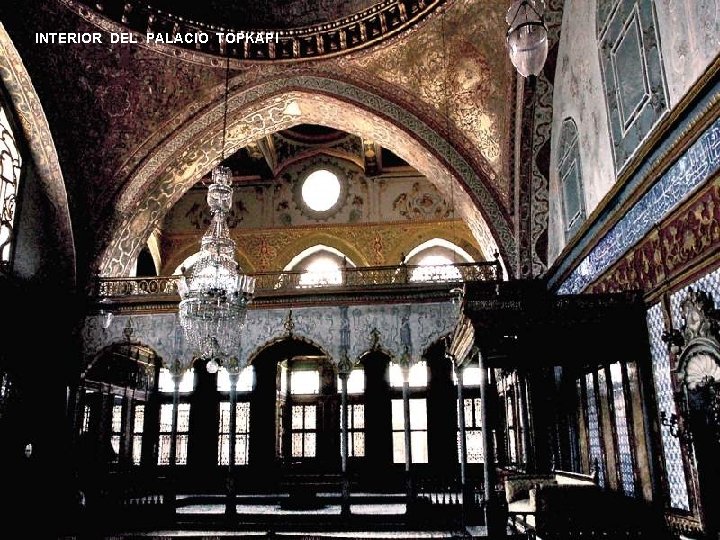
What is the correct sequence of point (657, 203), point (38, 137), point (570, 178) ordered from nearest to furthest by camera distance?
point (657, 203), point (570, 178), point (38, 137)

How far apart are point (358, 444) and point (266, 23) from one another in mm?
8501

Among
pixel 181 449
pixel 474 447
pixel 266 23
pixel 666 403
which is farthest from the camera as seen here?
pixel 181 449

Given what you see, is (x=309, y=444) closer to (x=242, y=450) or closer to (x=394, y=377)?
(x=242, y=450)

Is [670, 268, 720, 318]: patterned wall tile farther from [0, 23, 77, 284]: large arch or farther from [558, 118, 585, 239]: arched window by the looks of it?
[0, 23, 77, 284]: large arch

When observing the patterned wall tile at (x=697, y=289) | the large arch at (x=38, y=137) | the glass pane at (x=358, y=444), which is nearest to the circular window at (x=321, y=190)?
the glass pane at (x=358, y=444)

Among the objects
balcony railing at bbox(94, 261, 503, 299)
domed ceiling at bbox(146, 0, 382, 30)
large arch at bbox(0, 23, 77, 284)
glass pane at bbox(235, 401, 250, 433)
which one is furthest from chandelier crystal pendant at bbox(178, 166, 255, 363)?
glass pane at bbox(235, 401, 250, 433)

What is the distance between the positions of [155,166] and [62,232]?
1831 mm

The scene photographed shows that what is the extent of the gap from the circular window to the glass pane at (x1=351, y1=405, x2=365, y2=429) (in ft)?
14.3

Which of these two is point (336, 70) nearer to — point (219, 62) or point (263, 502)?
point (219, 62)

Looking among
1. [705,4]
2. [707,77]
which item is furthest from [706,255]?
Result: [705,4]

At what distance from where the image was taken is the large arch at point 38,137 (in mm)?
9070

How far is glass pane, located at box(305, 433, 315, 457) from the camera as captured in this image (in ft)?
45.0

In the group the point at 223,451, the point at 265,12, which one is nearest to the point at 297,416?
the point at 223,451

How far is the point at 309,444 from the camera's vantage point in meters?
13.8
